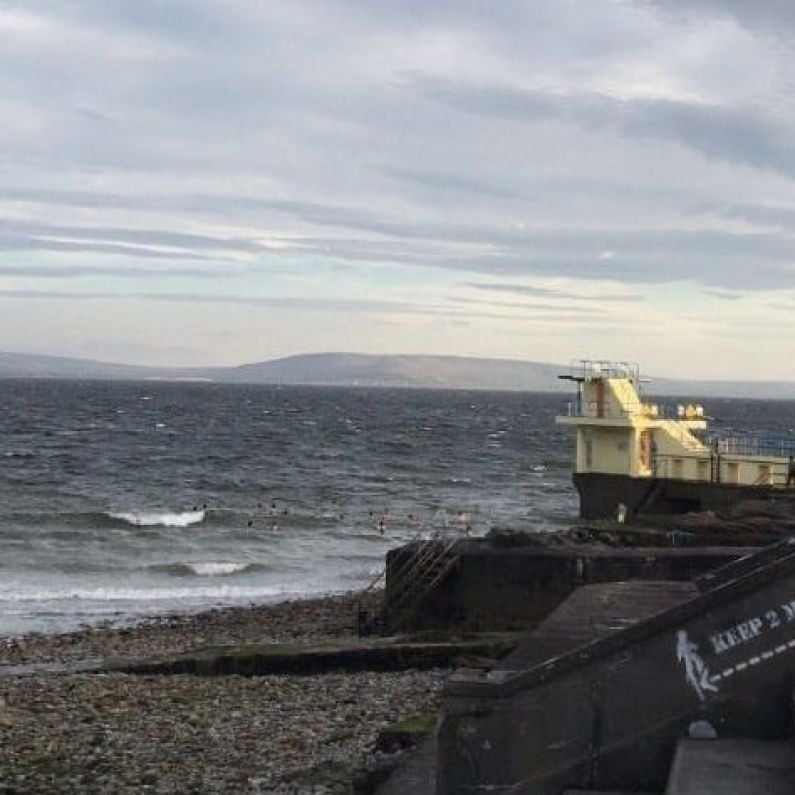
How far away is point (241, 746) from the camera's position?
11.7 metres

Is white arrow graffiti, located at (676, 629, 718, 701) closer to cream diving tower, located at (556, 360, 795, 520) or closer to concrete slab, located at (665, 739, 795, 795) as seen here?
concrete slab, located at (665, 739, 795, 795)

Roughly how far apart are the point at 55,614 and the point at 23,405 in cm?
11192

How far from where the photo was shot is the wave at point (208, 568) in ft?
107

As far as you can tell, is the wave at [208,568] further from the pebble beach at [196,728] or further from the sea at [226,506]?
the pebble beach at [196,728]

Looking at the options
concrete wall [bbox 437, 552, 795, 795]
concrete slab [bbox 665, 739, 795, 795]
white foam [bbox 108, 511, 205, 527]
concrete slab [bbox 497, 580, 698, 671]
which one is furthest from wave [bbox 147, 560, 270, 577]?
concrete slab [bbox 665, 739, 795, 795]

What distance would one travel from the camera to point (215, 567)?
109 ft

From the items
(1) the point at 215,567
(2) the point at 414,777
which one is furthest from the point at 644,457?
(2) the point at 414,777

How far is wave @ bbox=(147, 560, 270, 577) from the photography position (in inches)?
1280

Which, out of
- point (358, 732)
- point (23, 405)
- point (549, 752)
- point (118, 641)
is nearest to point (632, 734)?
point (549, 752)

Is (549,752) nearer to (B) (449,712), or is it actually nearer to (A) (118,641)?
(B) (449,712)

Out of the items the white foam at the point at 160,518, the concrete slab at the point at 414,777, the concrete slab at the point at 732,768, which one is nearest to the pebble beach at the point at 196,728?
the concrete slab at the point at 414,777

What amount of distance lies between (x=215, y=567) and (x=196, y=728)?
20981mm

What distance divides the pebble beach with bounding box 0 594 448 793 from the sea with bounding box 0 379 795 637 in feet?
29.6

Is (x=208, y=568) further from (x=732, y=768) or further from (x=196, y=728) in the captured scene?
(x=732, y=768)
